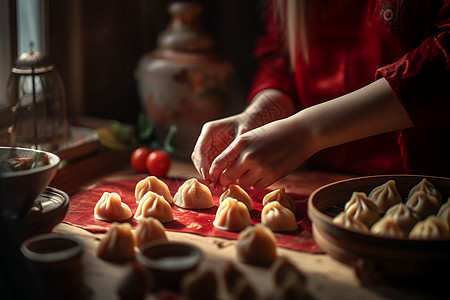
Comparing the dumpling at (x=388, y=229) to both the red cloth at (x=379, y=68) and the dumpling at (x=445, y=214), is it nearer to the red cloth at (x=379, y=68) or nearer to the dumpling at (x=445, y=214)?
the dumpling at (x=445, y=214)

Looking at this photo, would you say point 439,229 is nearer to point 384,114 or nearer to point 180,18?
point 384,114

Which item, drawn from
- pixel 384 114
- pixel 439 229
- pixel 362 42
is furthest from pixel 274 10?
pixel 439 229

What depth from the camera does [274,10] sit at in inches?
75.2

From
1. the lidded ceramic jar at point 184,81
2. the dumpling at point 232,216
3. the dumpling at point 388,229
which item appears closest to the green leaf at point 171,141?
the lidded ceramic jar at point 184,81

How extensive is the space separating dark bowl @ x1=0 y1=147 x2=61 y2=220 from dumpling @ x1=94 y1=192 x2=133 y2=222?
23 centimetres

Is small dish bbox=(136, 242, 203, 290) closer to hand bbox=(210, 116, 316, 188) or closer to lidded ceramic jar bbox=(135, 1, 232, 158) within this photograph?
hand bbox=(210, 116, 316, 188)

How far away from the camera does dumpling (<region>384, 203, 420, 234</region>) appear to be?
114 cm

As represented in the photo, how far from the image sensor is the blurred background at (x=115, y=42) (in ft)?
7.30

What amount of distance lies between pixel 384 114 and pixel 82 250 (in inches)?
31.5

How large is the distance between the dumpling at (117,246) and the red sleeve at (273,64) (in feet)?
3.00

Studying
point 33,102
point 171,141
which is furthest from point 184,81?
point 33,102

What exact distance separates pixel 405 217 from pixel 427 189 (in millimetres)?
177

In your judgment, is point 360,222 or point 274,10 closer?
point 360,222

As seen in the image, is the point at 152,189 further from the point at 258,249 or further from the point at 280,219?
the point at 258,249
